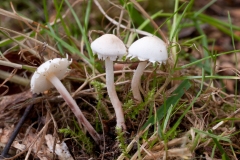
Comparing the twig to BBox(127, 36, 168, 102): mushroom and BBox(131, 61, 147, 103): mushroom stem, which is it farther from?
BBox(127, 36, 168, 102): mushroom

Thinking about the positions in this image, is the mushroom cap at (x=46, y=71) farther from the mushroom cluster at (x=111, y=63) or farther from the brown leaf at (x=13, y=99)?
the brown leaf at (x=13, y=99)

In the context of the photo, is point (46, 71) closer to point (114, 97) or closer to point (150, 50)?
point (114, 97)

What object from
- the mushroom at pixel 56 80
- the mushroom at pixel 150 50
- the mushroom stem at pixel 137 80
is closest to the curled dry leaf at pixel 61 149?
the mushroom at pixel 56 80

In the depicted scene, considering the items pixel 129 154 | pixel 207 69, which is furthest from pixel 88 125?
pixel 207 69

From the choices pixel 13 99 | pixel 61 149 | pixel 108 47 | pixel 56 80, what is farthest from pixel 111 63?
pixel 13 99

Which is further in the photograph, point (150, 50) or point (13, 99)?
point (13, 99)

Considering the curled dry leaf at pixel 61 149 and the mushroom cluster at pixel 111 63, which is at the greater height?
the mushroom cluster at pixel 111 63

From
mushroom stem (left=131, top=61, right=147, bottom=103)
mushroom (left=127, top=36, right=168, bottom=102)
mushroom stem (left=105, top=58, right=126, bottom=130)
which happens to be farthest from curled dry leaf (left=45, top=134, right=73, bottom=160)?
mushroom (left=127, top=36, right=168, bottom=102)
